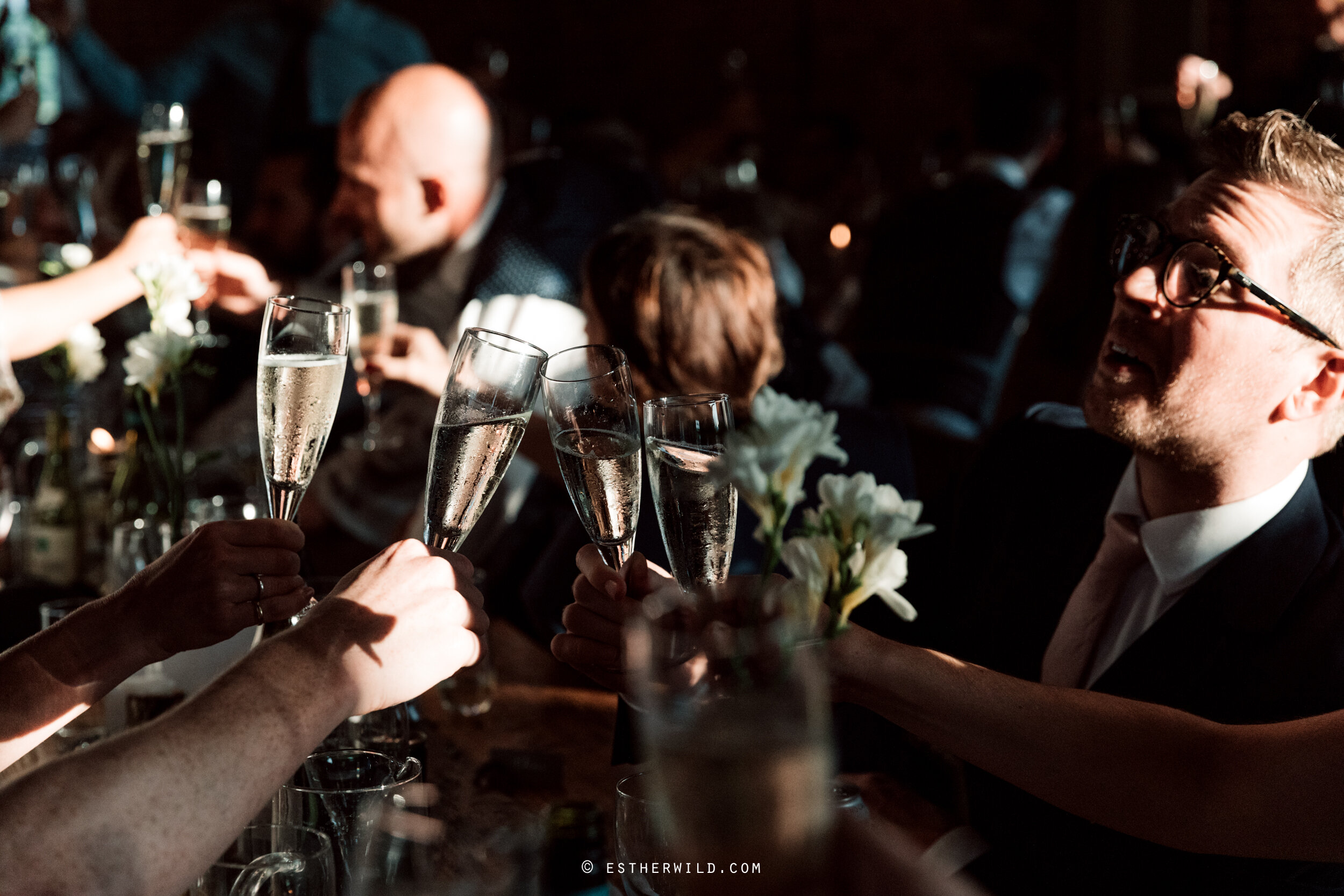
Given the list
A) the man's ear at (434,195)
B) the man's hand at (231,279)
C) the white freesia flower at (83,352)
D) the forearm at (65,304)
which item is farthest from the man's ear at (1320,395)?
the man's ear at (434,195)

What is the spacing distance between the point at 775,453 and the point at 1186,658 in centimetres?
81

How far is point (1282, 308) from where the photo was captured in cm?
139

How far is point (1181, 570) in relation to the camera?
1397 mm

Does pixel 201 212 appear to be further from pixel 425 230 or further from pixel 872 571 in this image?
pixel 872 571

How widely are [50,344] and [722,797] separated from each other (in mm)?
1709

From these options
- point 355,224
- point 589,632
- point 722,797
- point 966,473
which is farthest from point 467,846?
point 355,224

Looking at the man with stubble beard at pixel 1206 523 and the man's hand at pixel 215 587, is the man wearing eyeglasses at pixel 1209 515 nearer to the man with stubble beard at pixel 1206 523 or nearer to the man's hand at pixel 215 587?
the man with stubble beard at pixel 1206 523

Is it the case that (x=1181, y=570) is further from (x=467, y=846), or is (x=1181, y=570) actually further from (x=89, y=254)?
(x=89, y=254)

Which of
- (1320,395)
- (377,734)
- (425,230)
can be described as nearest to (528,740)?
(377,734)

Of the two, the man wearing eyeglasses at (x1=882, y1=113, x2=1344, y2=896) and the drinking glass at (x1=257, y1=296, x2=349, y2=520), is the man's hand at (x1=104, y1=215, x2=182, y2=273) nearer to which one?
the drinking glass at (x1=257, y1=296, x2=349, y2=520)

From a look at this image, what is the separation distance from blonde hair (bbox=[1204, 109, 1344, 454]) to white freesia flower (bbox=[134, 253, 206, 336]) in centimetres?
133

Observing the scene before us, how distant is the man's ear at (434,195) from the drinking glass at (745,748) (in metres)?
2.36

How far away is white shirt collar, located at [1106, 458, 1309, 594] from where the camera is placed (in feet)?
4.57

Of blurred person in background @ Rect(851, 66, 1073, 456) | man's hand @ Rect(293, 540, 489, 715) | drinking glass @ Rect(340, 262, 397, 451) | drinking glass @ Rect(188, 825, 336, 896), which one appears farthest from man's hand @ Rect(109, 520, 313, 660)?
blurred person in background @ Rect(851, 66, 1073, 456)
